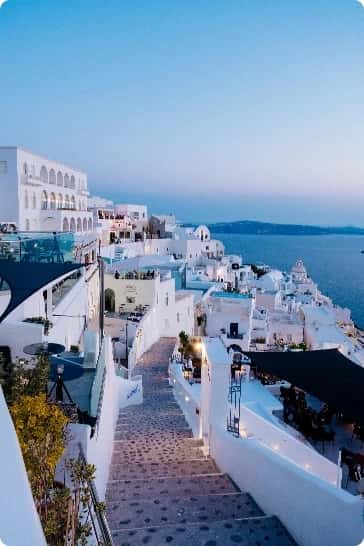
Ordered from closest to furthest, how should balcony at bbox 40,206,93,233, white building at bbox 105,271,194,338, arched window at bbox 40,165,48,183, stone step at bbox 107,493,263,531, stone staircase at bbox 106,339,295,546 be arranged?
stone staircase at bbox 106,339,295,546 < stone step at bbox 107,493,263,531 < white building at bbox 105,271,194,338 < balcony at bbox 40,206,93,233 < arched window at bbox 40,165,48,183

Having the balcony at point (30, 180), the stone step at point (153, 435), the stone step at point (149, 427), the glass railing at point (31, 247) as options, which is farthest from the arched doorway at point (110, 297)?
the stone step at point (153, 435)

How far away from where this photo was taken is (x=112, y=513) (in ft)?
16.4

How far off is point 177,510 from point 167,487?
66cm

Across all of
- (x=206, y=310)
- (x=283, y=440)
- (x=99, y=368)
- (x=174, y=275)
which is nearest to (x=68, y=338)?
(x=99, y=368)

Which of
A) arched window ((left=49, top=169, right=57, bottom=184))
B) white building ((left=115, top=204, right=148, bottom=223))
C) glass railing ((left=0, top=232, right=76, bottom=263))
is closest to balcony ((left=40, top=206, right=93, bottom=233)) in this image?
arched window ((left=49, top=169, right=57, bottom=184))

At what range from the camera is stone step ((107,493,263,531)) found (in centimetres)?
481

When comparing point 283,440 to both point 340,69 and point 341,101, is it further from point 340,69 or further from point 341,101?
point 341,101

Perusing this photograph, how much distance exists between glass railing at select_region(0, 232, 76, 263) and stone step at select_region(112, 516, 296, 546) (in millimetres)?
5434

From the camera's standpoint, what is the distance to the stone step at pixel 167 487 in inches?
216

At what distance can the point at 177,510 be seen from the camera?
504cm

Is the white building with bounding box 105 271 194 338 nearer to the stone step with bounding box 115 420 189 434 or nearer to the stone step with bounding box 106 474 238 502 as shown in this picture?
the stone step with bounding box 115 420 189 434

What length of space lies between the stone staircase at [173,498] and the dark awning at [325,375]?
1.91 metres

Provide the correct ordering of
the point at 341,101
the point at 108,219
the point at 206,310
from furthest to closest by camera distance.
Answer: the point at 108,219 → the point at 206,310 → the point at 341,101

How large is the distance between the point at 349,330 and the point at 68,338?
106ft
